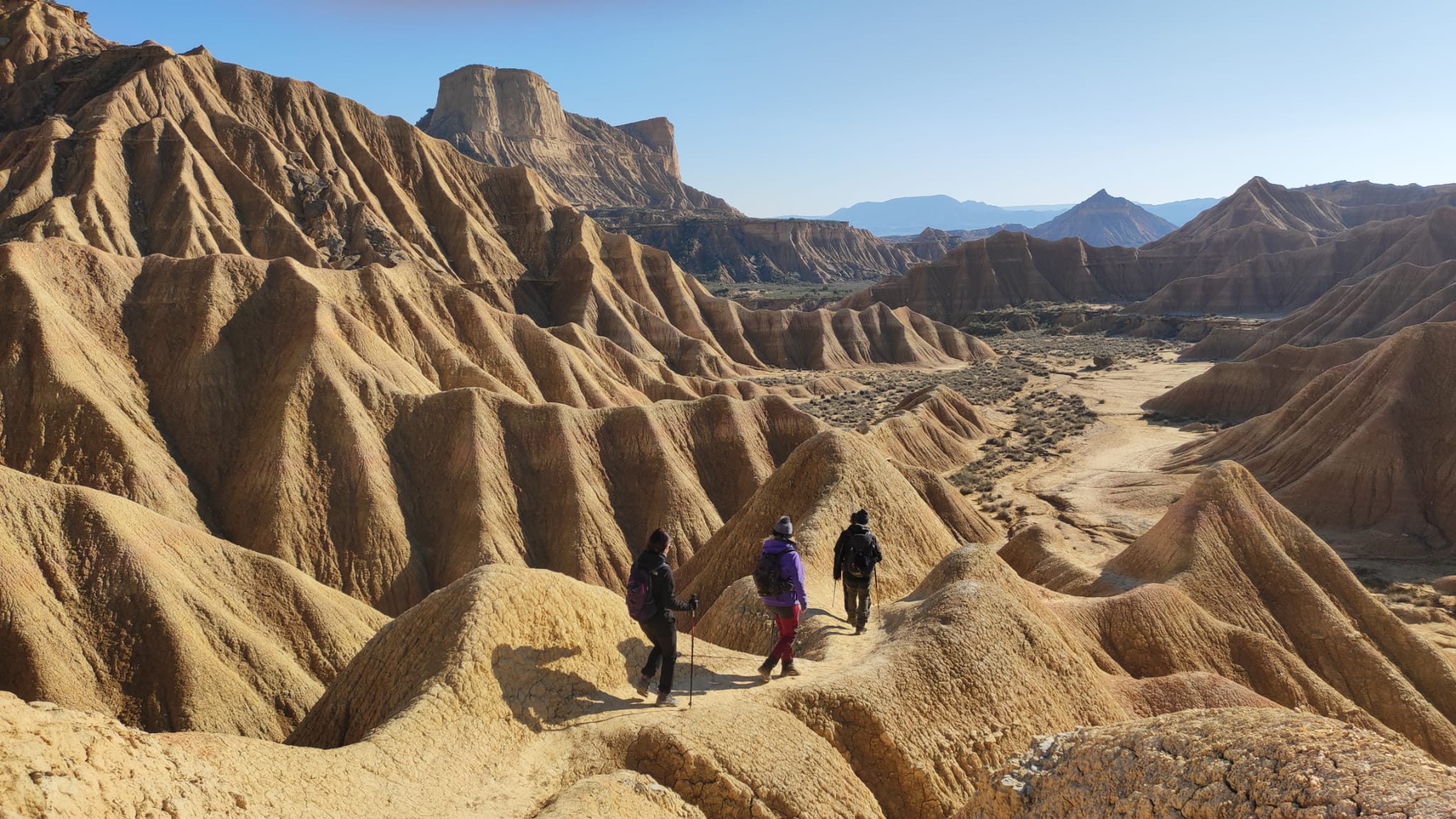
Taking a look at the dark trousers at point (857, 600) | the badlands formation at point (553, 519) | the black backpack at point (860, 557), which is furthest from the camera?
the dark trousers at point (857, 600)

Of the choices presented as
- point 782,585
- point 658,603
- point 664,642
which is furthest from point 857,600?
point 658,603

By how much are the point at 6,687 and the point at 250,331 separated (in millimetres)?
21800

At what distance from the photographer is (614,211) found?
535ft

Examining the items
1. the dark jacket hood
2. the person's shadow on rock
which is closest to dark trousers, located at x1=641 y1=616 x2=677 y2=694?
the person's shadow on rock

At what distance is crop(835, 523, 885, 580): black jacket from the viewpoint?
13094 mm

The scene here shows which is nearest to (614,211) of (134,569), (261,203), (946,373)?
(946,373)

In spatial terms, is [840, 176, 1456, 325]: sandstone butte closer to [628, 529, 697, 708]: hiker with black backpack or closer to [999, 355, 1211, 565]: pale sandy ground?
[999, 355, 1211, 565]: pale sandy ground

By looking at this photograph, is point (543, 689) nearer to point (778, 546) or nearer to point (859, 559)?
Answer: point (778, 546)

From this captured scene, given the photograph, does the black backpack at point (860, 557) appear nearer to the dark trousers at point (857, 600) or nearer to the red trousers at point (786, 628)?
the dark trousers at point (857, 600)

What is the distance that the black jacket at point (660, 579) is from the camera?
988cm

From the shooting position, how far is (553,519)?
34.3m

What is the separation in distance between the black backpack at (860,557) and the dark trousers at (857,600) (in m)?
0.16

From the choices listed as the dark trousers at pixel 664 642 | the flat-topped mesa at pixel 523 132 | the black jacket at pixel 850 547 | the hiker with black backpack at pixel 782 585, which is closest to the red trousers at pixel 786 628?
the hiker with black backpack at pixel 782 585

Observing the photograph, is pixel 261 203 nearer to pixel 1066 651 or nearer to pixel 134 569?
pixel 134 569
